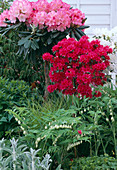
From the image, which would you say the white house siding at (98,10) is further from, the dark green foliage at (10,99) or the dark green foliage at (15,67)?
the dark green foliage at (10,99)

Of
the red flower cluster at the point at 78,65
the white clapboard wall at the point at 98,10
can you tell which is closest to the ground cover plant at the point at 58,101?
the red flower cluster at the point at 78,65

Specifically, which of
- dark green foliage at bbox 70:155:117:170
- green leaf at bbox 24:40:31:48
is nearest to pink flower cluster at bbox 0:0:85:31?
green leaf at bbox 24:40:31:48

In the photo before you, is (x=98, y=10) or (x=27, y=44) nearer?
(x=27, y=44)

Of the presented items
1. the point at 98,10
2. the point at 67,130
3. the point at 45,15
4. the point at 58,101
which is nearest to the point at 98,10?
the point at 98,10

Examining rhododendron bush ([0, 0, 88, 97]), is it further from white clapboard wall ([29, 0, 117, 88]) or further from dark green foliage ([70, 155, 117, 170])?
white clapboard wall ([29, 0, 117, 88])

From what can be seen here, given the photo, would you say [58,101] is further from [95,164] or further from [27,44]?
[95,164]

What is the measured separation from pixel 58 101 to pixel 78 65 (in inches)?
22.4

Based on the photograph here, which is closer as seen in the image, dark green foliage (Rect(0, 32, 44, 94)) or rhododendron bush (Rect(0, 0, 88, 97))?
rhododendron bush (Rect(0, 0, 88, 97))

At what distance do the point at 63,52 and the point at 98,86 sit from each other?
0.52m

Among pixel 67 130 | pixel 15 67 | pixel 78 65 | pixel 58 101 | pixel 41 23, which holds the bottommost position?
pixel 67 130

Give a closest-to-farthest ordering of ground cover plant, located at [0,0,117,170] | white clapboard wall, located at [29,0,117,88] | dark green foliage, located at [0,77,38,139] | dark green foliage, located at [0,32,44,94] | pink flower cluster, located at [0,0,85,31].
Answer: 1. ground cover plant, located at [0,0,117,170]
2. dark green foliage, located at [0,77,38,139]
3. pink flower cluster, located at [0,0,85,31]
4. dark green foliage, located at [0,32,44,94]
5. white clapboard wall, located at [29,0,117,88]

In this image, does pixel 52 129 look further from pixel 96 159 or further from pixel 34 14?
pixel 34 14

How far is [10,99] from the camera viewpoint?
3010mm

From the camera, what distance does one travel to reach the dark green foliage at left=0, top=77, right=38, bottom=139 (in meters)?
2.88
